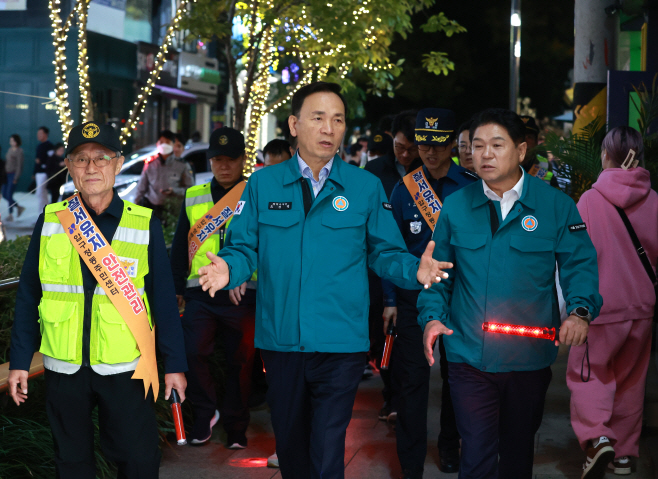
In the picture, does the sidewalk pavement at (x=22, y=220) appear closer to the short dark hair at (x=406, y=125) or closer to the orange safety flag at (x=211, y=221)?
the orange safety flag at (x=211, y=221)

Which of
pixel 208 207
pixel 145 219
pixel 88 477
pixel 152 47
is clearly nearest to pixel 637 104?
pixel 208 207

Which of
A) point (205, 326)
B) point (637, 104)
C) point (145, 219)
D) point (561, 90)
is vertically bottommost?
point (205, 326)

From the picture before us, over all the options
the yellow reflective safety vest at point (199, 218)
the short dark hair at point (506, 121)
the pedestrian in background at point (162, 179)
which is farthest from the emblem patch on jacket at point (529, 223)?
the pedestrian in background at point (162, 179)


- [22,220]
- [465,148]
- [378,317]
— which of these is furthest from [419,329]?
[22,220]

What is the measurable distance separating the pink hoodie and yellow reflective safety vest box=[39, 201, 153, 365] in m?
3.01

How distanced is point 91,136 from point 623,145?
3379mm

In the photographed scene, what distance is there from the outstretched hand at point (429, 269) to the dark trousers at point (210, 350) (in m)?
2.69

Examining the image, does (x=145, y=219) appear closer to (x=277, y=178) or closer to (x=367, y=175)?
(x=277, y=178)

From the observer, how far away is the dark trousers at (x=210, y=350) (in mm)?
6172

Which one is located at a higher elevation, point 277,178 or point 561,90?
point 561,90

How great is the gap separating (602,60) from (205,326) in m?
5.73

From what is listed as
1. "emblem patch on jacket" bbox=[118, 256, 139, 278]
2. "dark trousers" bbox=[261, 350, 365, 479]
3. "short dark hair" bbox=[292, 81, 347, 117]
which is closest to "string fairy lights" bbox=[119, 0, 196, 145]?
"short dark hair" bbox=[292, 81, 347, 117]

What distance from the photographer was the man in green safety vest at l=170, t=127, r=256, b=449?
20.3ft

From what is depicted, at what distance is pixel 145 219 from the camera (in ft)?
13.0
